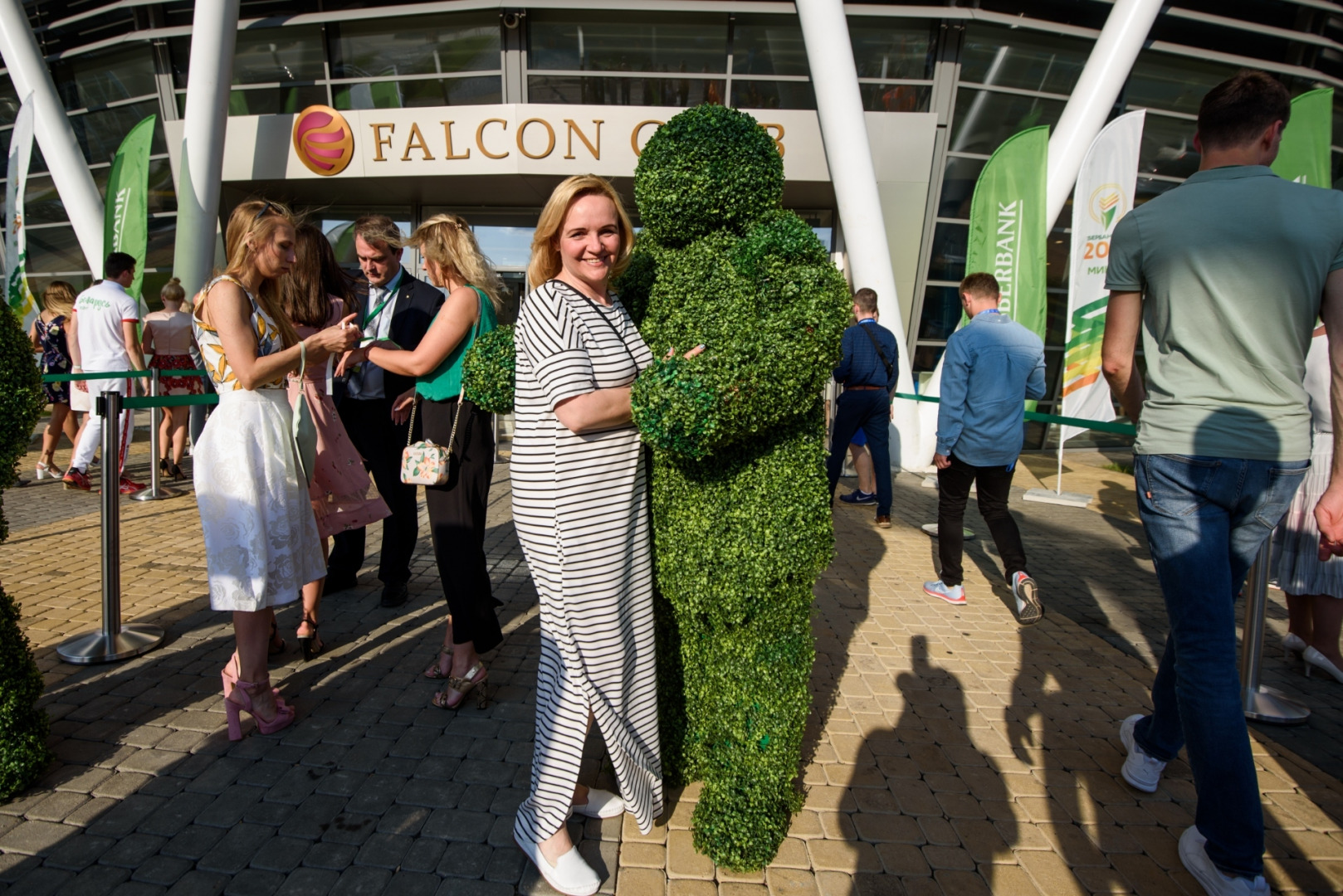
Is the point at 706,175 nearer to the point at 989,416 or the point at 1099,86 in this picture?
the point at 989,416

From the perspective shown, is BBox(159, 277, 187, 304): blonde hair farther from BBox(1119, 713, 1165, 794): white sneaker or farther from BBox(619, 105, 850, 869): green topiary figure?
BBox(1119, 713, 1165, 794): white sneaker

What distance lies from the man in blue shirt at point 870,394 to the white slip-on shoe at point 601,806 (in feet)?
→ 14.1

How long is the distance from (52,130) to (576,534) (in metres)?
13.0

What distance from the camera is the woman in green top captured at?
3.02 m

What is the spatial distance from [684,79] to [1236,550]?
10876 millimetres

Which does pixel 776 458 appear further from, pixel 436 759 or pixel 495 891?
pixel 436 759

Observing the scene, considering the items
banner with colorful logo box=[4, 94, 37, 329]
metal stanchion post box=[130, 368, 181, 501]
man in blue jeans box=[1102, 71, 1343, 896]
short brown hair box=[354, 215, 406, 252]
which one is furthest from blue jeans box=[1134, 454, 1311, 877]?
banner with colorful logo box=[4, 94, 37, 329]

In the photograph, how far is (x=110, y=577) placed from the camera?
351 cm

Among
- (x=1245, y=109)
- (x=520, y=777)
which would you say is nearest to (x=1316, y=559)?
(x=1245, y=109)

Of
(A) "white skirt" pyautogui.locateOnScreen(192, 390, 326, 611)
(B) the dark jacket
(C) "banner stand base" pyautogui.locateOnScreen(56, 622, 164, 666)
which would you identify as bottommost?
(C) "banner stand base" pyautogui.locateOnScreen(56, 622, 164, 666)

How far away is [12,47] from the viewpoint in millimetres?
10016

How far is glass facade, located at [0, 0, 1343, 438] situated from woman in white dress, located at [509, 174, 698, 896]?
9.96 meters

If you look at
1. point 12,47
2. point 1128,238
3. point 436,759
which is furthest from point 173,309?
point 1128,238

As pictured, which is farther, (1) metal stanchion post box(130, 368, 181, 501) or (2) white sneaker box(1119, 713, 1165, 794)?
(1) metal stanchion post box(130, 368, 181, 501)
